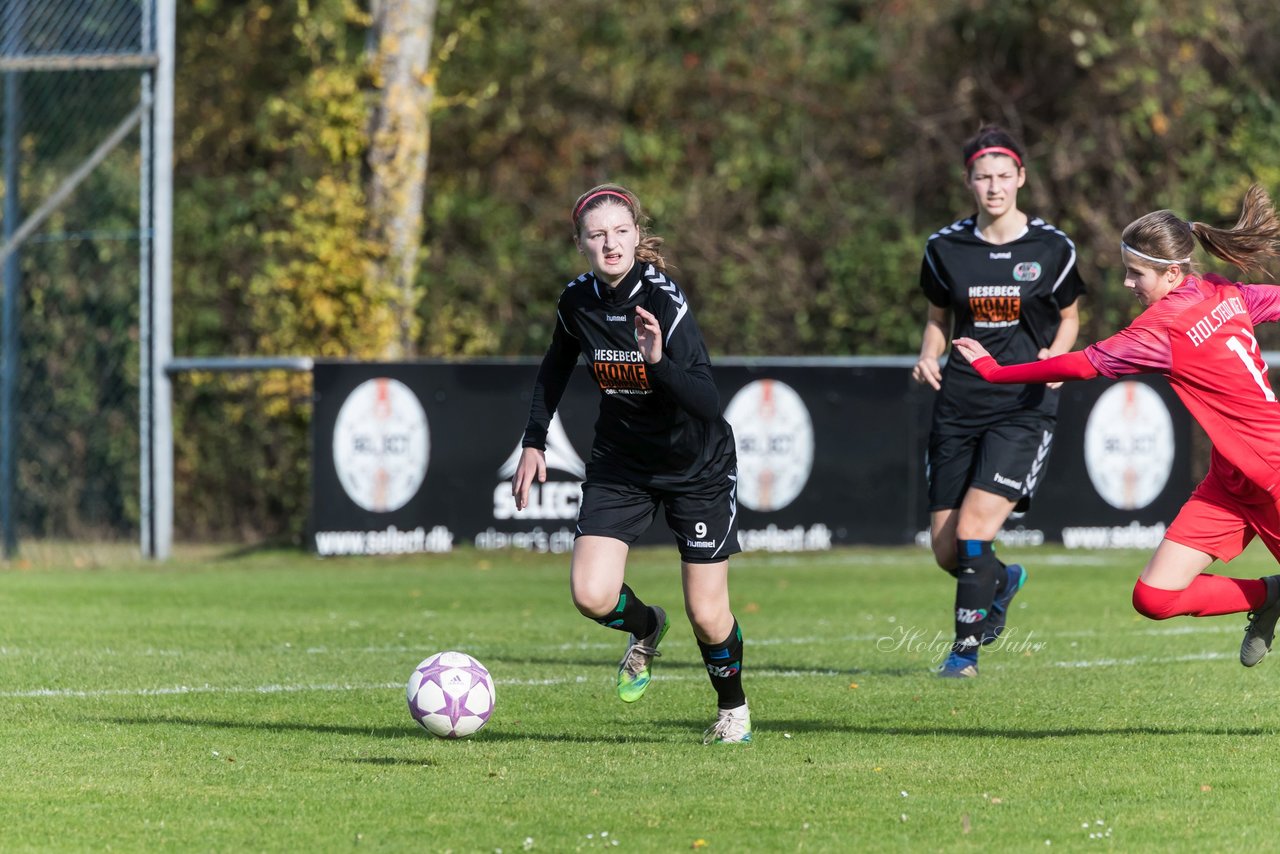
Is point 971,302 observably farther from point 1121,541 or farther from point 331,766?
point 1121,541

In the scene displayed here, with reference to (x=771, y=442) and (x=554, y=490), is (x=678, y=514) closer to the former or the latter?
(x=554, y=490)

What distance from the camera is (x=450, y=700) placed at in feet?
20.1

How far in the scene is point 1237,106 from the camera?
2152 centimetres

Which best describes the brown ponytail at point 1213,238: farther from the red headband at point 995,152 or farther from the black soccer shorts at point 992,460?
the black soccer shorts at point 992,460

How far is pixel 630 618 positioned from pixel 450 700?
94 centimetres

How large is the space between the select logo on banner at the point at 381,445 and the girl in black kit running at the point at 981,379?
7107mm

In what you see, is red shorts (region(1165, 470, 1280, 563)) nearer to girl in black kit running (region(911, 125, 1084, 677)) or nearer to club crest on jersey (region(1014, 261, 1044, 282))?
girl in black kit running (region(911, 125, 1084, 677))

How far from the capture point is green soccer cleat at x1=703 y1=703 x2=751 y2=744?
6422mm

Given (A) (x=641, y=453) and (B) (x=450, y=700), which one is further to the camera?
(A) (x=641, y=453)

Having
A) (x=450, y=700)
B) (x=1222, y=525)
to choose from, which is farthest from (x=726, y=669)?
(x=1222, y=525)

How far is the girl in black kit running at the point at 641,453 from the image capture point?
6.30m

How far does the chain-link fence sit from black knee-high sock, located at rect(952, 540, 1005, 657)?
951cm

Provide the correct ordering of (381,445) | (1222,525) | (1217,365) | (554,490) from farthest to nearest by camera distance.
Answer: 1. (554,490)
2. (381,445)
3. (1222,525)
4. (1217,365)

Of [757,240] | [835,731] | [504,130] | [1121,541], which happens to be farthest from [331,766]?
[504,130]
